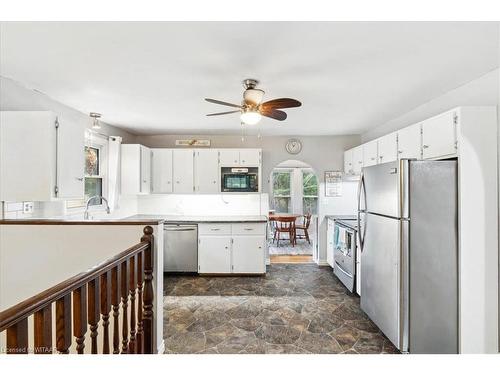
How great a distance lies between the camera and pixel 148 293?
80.6 inches

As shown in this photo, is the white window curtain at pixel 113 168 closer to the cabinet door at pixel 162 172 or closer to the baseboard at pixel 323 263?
the cabinet door at pixel 162 172

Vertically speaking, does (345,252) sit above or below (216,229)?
below

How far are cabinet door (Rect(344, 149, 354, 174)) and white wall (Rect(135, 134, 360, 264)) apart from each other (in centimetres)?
13

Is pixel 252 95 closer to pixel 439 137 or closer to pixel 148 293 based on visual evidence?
pixel 439 137

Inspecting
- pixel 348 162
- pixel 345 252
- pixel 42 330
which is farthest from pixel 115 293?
pixel 348 162

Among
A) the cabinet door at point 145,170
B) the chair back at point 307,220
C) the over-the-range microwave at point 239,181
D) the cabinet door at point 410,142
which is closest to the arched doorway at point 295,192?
the chair back at point 307,220

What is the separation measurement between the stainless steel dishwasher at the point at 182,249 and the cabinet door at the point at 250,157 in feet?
4.36

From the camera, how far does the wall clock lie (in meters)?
5.11

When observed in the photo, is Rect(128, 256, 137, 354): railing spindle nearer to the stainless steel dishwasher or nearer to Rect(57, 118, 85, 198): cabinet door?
Rect(57, 118, 85, 198): cabinet door

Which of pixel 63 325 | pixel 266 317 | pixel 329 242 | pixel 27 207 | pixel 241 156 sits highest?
pixel 241 156

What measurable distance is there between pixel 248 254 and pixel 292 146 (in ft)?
6.72

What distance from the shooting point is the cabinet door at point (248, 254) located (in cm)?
441

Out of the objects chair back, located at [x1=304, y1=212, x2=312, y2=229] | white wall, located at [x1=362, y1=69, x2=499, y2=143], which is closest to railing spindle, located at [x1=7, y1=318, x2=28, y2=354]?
white wall, located at [x1=362, y1=69, x2=499, y2=143]
